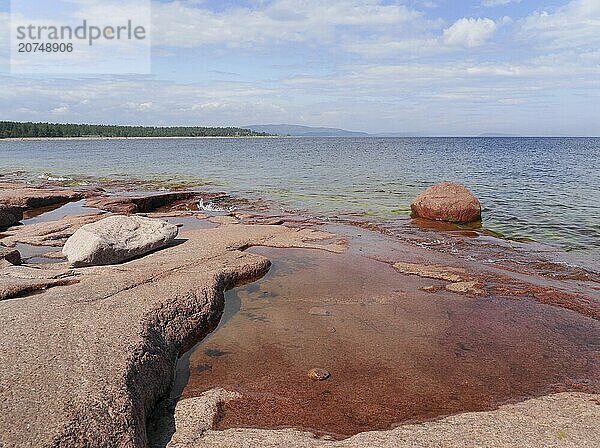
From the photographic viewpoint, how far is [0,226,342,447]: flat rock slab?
393cm

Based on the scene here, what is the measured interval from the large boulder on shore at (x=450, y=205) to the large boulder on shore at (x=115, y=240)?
956 cm

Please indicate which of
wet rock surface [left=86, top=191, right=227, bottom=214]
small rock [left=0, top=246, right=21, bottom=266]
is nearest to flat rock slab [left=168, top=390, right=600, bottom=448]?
small rock [left=0, top=246, right=21, bottom=266]

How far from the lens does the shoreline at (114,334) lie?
13.3 ft

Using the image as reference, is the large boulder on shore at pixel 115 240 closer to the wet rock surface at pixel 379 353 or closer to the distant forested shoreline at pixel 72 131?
the wet rock surface at pixel 379 353

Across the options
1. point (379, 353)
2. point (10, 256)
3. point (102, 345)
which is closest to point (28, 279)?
point (10, 256)

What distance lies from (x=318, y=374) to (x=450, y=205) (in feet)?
40.4

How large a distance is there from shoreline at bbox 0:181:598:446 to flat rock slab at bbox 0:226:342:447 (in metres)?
0.01

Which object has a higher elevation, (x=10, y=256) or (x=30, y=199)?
(x=30, y=199)

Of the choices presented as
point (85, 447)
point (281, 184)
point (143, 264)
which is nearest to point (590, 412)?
point (85, 447)

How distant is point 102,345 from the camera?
17.4 ft

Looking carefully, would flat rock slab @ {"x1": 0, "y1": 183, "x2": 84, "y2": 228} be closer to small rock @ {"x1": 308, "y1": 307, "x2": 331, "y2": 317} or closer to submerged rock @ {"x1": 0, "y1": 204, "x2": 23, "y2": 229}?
submerged rock @ {"x1": 0, "y1": 204, "x2": 23, "y2": 229}

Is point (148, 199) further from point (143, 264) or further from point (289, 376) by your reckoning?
point (289, 376)

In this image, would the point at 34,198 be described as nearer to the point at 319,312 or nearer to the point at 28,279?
the point at 28,279

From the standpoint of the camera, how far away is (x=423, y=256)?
11.7m
